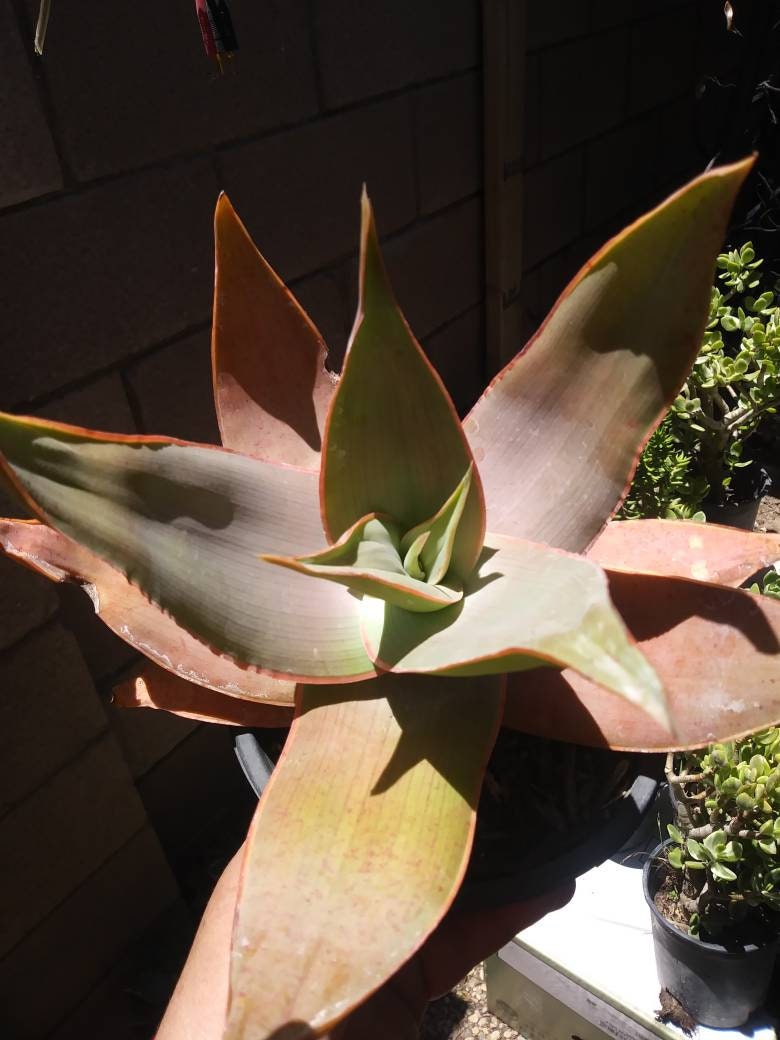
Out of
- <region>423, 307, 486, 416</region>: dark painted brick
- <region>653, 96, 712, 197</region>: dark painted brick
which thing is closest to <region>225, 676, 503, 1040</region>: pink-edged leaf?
<region>423, 307, 486, 416</region>: dark painted brick

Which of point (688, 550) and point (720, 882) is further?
point (720, 882)

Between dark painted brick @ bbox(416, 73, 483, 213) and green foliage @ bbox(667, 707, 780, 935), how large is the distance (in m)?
0.93

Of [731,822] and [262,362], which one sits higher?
[262,362]

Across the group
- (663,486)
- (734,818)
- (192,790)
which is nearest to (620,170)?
(663,486)

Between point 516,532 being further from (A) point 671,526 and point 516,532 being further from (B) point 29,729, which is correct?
(B) point 29,729

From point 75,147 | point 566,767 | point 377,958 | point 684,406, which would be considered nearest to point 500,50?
point 684,406

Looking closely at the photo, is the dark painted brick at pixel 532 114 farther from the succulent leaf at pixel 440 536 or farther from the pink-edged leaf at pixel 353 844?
the pink-edged leaf at pixel 353 844

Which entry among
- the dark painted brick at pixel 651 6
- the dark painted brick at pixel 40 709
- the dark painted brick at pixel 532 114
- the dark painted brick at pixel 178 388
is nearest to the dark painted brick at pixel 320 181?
the dark painted brick at pixel 178 388

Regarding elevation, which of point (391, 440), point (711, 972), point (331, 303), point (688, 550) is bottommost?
point (711, 972)

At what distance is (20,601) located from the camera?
926 millimetres

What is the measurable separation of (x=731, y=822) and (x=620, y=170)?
1.78 m

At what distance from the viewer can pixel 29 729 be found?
0.99m

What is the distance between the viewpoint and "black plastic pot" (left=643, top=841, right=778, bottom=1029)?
1.05 metres

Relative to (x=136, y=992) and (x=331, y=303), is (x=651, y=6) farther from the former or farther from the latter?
(x=136, y=992)
